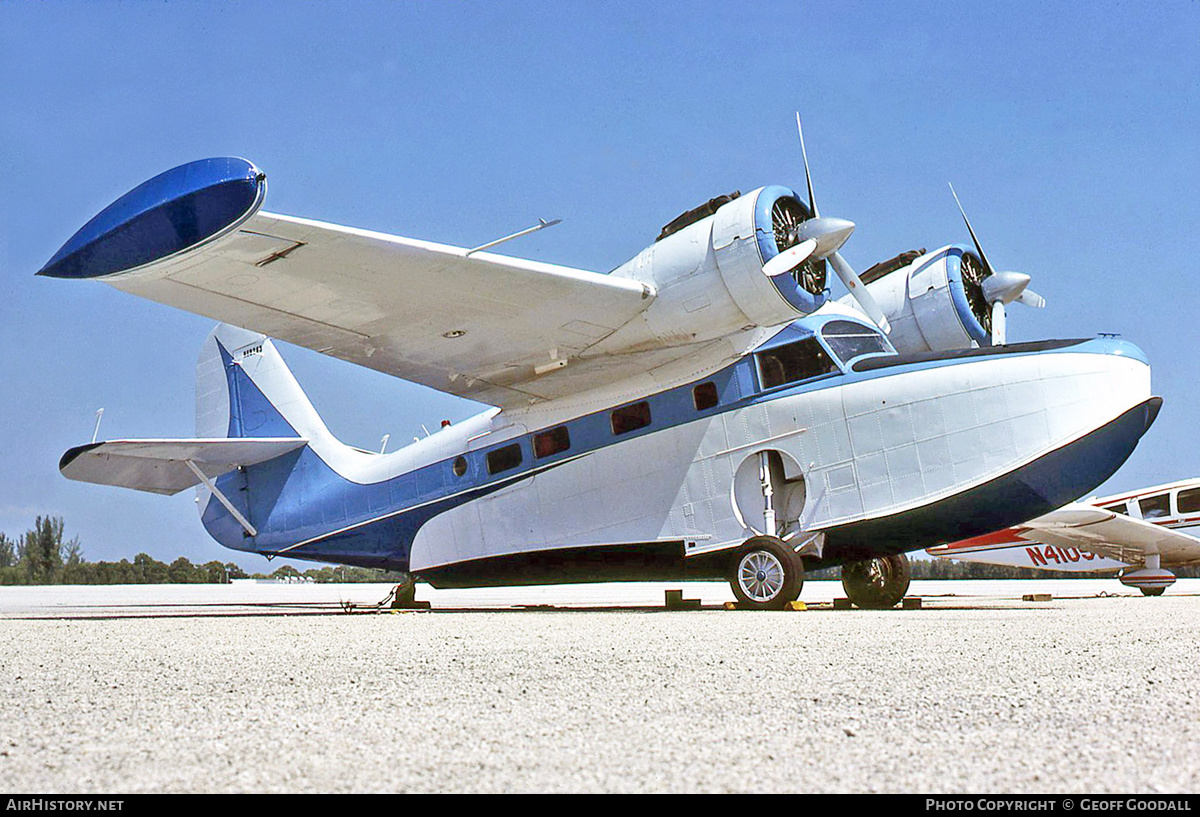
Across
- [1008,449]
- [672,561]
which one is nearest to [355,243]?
[672,561]

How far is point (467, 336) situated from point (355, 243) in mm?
2223

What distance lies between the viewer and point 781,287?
9.62 m

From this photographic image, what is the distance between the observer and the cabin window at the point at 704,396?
10672mm

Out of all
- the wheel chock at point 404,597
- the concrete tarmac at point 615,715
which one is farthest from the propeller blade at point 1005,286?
the wheel chock at point 404,597

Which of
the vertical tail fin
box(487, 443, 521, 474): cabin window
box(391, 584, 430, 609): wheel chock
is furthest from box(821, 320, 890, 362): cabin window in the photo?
the vertical tail fin

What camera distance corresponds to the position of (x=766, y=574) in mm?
9922

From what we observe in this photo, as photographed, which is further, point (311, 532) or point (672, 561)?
point (311, 532)

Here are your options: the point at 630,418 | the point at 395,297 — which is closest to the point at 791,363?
the point at 630,418

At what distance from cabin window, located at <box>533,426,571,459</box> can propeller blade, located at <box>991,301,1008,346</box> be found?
5.25 metres

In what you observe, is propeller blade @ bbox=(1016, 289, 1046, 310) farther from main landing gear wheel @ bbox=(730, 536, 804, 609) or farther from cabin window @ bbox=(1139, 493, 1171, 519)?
cabin window @ bbox=(1139, 493, 1171, 519)

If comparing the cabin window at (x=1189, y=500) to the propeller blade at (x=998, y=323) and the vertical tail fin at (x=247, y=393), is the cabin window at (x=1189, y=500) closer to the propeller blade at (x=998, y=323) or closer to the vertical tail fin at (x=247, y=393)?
the propeller blade at (x=998, y=323)

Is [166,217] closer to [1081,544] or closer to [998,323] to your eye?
[998,323]

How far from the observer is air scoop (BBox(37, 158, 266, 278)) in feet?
23.7
